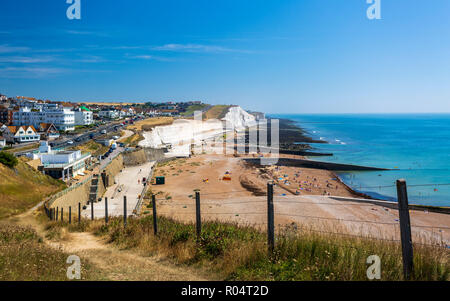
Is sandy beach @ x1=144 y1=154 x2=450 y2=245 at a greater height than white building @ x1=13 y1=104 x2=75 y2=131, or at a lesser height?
lesser

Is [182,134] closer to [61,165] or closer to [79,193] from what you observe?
[61,165]

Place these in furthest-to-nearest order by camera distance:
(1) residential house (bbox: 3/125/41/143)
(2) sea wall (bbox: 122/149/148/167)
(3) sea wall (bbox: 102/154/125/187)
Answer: (1) residential house (bbox: 3/125/41/143), (2) sea wall (bbox: 122/149/148/167), (3) sea wall (bbox: 102/154/125/187)

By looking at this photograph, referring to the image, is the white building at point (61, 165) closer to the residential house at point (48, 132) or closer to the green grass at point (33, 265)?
the green grass at point (33, 265)

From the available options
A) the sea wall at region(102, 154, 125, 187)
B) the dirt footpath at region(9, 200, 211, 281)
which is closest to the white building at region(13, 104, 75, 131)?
the sea wall at region(102, 154, 125, 187)

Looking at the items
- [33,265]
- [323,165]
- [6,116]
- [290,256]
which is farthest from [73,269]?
[6,116]

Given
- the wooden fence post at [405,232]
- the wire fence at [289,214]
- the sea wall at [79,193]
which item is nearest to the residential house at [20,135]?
the sea wall at [79,193]

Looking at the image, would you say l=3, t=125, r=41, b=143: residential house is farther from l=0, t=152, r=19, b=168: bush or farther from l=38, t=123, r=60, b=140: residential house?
l=0, t=152, r=19, b=168: bush
